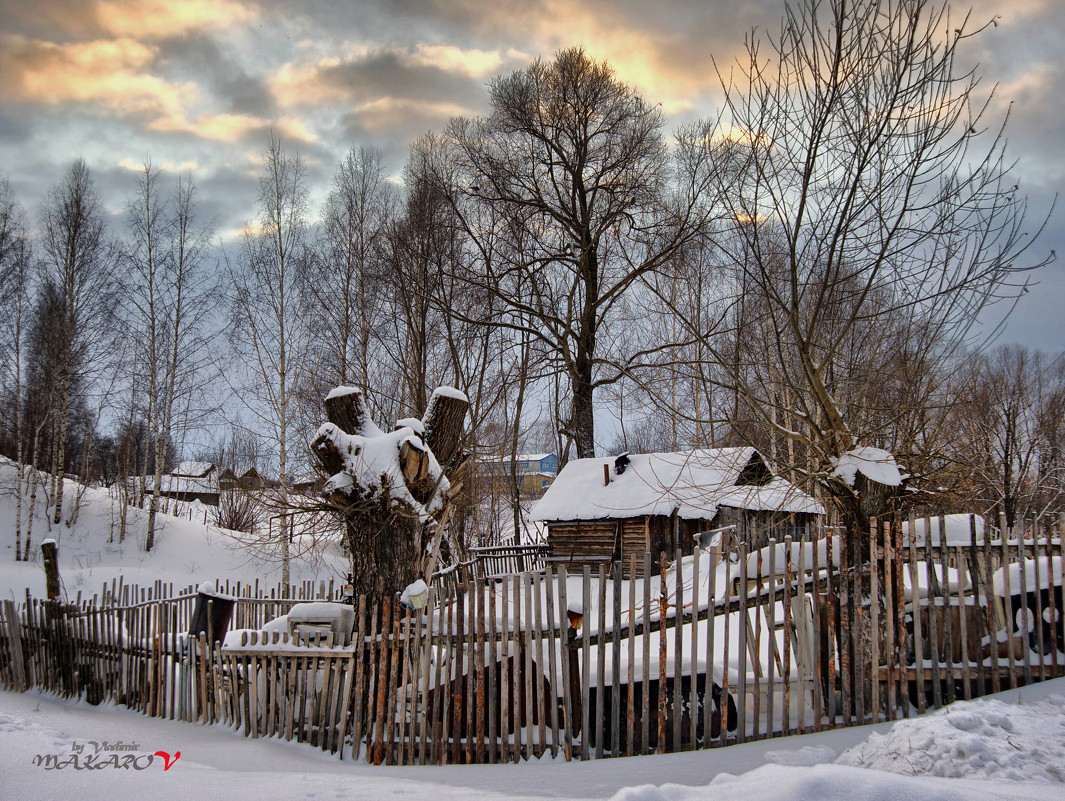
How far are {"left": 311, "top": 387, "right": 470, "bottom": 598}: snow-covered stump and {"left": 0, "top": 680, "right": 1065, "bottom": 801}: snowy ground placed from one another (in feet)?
6.06

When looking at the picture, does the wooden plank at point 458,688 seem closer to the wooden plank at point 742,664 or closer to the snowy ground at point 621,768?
the snowy ground at point 621,768

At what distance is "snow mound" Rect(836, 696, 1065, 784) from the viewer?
3410 millimetres

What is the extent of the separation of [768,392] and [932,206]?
194 centimetres

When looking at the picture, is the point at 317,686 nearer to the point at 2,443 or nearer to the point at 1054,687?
the point at 1054,687

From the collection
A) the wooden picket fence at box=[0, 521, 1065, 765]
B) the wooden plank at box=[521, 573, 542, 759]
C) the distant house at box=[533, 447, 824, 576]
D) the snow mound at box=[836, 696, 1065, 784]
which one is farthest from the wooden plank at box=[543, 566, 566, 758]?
the distant house at box=[533, 447, 824, 576]

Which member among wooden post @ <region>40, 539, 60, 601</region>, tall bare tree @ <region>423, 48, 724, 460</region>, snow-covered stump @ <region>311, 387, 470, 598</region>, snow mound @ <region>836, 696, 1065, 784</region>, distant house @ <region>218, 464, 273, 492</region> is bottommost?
snow mound @ <region>836, 696, 1065, 784</region>

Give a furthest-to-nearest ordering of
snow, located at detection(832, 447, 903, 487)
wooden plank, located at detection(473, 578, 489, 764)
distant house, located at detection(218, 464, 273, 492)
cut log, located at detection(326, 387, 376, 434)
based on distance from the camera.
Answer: distant house, located at detection(218, 464, 273, 492) < cut log, located at detection(326, 387, 376, 434) < wooden plank, located at detection(473, 578, 489, 764) < snow, located at detection(832, 447, 903, 487)

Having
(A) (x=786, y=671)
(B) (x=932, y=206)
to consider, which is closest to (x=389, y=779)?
(A) (x=786, y=671)

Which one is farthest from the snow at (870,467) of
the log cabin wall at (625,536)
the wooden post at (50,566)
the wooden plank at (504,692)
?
the log cabin wall at (625,536)

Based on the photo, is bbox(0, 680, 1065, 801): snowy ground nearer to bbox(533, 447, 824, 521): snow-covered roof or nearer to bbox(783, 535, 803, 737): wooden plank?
bbox(783, 535, 803, 737): wooden plank

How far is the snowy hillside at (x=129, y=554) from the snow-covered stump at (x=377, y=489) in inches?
406

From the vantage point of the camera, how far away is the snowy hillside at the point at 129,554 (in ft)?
55.8

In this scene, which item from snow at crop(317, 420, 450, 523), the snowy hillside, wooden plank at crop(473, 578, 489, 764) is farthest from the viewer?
the snowy hillside

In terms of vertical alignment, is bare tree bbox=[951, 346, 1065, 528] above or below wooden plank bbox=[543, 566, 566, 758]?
above
